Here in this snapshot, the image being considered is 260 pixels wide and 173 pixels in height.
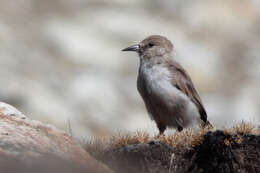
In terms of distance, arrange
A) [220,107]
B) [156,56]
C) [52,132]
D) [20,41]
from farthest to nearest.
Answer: [20,41] → [220,107] → [156,56] → [52,132]

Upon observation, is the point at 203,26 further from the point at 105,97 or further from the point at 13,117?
the point at 13,117

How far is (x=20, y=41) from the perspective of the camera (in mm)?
33781

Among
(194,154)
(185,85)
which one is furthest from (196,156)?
(185,85)

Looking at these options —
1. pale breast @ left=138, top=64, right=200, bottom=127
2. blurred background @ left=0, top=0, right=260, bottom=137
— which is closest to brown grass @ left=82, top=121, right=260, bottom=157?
pale breast @ left=138, top=64, right=200, bottom=127

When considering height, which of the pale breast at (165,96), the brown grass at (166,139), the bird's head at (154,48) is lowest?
the brown grass at (166,139)

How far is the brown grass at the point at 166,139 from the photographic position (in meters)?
10.3

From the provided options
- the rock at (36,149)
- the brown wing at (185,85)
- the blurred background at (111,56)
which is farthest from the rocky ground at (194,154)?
the blurred background at (111,56)

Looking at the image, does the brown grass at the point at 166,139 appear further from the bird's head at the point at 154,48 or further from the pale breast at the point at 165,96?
the bird's head at the point at 154,48

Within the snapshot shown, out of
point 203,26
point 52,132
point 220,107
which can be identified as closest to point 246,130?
point 52,132

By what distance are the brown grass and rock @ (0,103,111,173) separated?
0.95 metres

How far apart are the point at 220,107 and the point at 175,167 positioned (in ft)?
62.0

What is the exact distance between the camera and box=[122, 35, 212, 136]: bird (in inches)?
519

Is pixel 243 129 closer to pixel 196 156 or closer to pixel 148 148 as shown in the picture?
pixel 196 156

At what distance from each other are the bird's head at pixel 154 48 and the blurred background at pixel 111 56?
10642 mm
